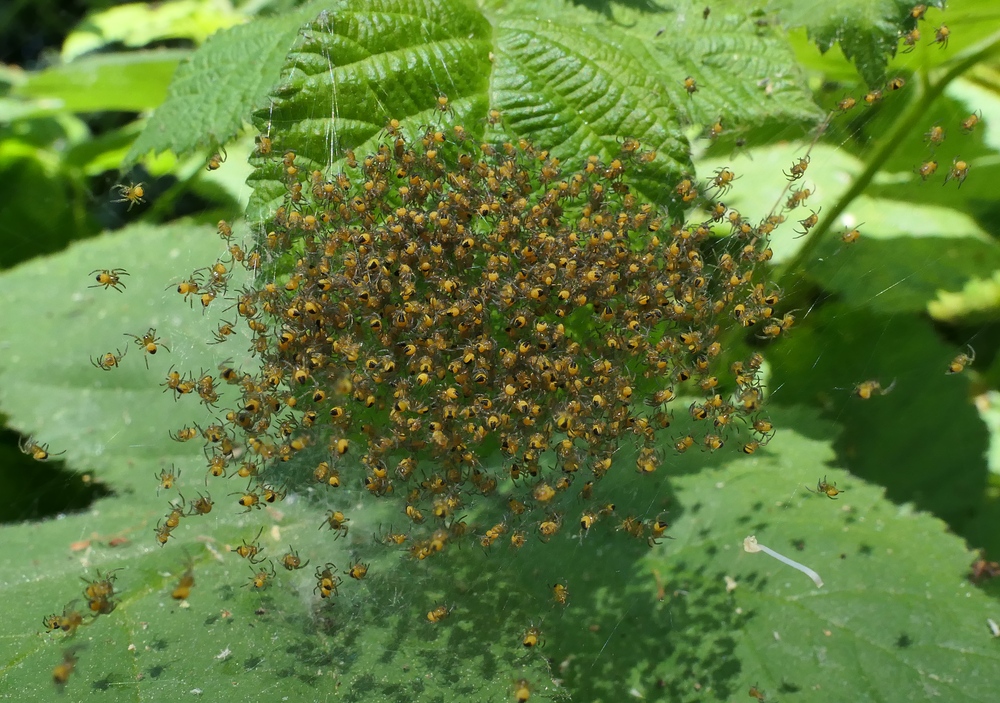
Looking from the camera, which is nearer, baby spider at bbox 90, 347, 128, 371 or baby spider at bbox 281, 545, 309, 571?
baby spider at bbox 281, 545, 309, 571

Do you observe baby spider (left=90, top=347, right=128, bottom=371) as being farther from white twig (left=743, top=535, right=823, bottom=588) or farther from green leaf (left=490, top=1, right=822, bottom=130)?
white twig (left=743, top=535, right=823, bottom=588)

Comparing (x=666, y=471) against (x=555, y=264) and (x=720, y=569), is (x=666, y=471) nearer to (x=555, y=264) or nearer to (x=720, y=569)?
(x=720, y=569)

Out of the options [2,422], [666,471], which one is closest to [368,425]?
[666,471]

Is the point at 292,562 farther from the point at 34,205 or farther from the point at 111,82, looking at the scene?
the point at 34,205

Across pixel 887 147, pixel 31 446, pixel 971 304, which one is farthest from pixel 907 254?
pixel 31 446

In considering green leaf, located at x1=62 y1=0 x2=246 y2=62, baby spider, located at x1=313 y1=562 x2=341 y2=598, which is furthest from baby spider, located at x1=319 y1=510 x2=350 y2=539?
green leaf, located at x1=62 y1=0 x2=246 y2=62

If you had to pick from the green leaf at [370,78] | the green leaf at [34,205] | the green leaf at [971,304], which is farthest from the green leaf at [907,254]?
the green leaf at [34,205]
